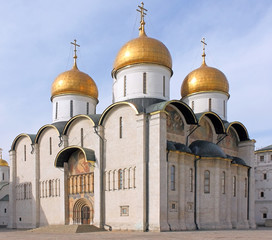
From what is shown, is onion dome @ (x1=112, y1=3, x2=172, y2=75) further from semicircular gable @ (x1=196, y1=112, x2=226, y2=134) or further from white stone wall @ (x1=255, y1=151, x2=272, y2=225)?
white stone wall @ (x1=255, y1=151, x2=272, y2=225)

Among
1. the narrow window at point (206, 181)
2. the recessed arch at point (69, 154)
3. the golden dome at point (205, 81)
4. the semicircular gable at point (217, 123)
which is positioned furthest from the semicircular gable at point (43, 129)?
the narrow window at point (206, 181)

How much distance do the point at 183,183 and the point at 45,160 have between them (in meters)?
10.1

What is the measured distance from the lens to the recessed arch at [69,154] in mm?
19719

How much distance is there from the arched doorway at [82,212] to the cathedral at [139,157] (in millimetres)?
57

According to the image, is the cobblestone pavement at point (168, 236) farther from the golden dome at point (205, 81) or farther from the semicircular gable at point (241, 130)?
the golden dome at point (205, 81)

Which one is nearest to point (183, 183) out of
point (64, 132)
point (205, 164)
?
point (205, 164)

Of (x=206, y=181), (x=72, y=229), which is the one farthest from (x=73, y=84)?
(x=206, y=181)

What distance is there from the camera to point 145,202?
56.8ft

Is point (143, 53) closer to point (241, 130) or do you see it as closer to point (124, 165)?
point (124, 165)

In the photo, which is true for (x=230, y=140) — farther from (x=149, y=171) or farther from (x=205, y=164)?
(x=149, y=171)

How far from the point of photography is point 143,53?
68.2 feet

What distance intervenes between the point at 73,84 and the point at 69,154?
5485mm

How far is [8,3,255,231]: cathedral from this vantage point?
17.7m

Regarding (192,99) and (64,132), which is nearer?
(64,132)
